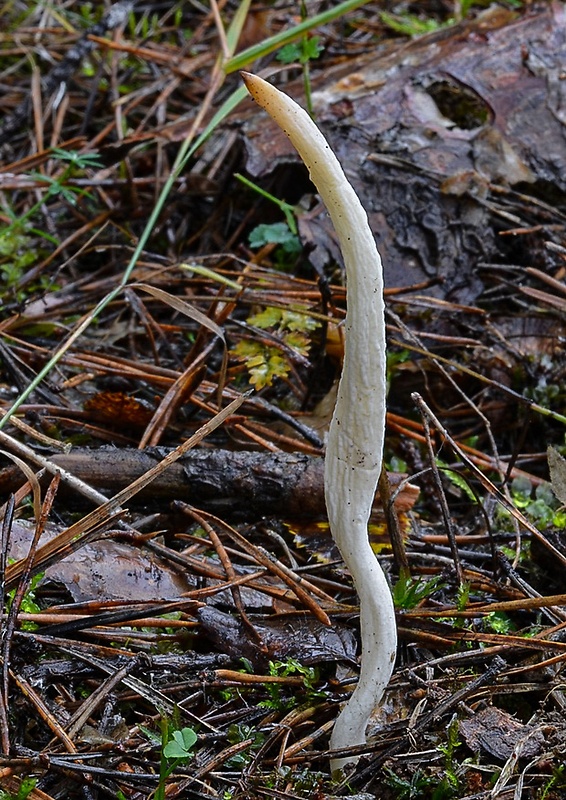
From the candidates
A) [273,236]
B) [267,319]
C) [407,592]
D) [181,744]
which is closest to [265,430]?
[267,319]

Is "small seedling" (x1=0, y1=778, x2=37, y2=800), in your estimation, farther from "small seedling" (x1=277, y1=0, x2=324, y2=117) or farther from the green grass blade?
"small seedling" (x1=277, y1=0, x2=324, y2=117)

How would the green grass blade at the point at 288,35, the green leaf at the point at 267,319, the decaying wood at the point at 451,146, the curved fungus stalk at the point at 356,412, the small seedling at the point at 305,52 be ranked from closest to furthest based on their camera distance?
the curved fungus stalk at the point at 356,412 → the green grass blade at the point at 288,35 → the green leaf at the point at 267,319 → the small seedling at the point at 305,52 → the decaying wood at the point at 451,146

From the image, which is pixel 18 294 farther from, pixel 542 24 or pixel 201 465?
pixel 542 24

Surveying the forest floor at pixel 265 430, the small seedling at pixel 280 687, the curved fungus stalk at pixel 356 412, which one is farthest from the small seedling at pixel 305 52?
the small seedling at pixel 280 687

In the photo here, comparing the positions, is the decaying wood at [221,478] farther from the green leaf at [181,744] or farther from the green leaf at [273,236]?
the green leaf at [273,236]

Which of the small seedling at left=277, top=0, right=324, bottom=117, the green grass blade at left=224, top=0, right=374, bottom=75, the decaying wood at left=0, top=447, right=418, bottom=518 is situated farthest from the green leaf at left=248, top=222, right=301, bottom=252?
the decaying wood at left=0, top=447, right=418, bottom=518
